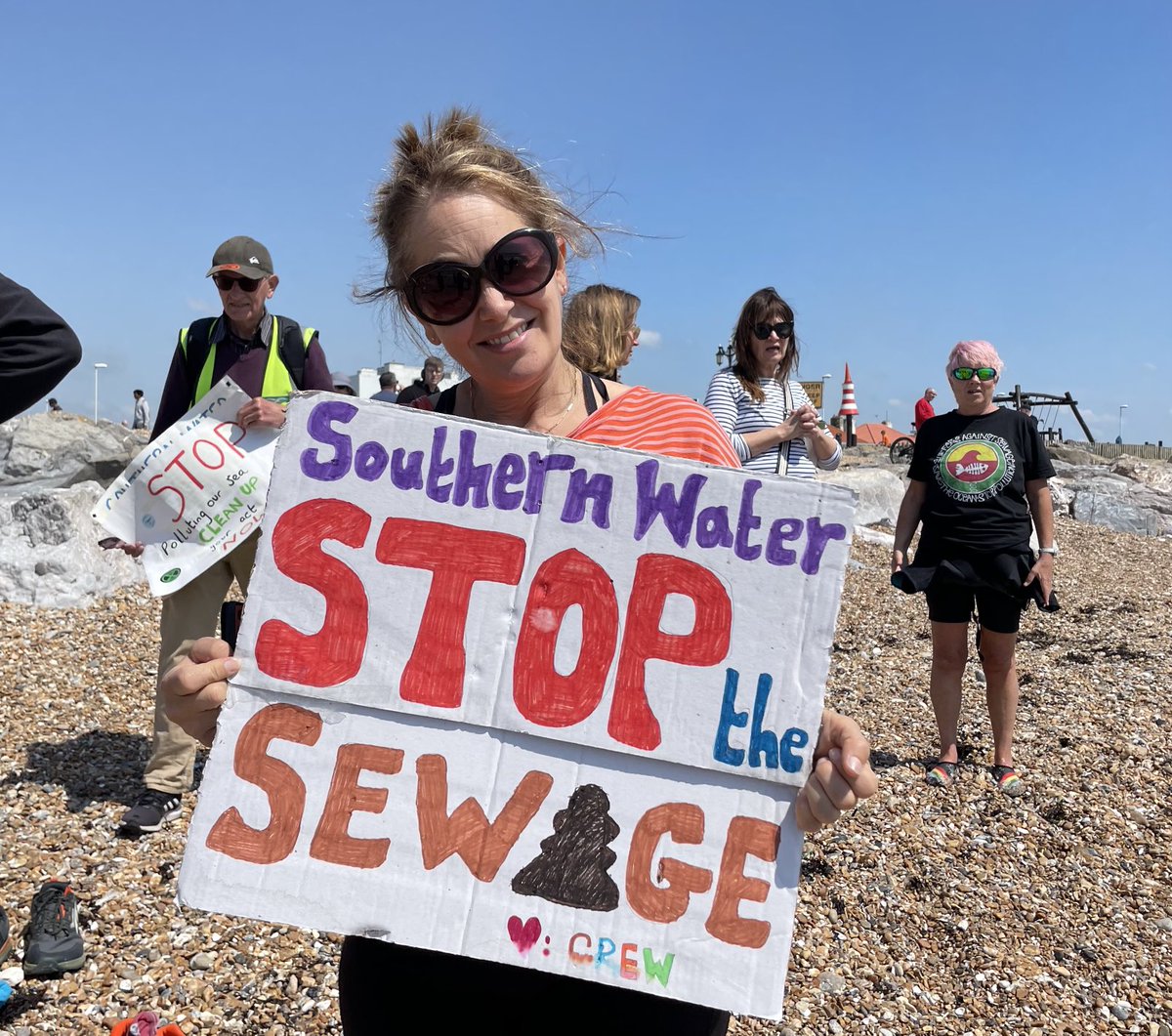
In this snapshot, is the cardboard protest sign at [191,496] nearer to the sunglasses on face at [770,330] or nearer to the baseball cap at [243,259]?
the baseball cap at [243,259]

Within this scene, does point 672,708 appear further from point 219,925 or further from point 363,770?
point 219,925

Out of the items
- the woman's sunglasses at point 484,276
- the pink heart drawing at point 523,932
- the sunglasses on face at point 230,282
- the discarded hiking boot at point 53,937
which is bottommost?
the discarded hiking boot at point 53,937

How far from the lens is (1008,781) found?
15.9 feet

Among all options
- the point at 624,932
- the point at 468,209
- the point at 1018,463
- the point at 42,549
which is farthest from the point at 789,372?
the point at 42,549

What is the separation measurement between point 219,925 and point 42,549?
221 inches

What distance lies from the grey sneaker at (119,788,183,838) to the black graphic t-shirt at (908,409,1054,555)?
399 centimetres

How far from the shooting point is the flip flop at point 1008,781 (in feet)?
15.7

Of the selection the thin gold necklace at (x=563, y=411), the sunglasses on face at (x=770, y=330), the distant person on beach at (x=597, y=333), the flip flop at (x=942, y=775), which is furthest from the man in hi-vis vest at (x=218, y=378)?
Answer: the flip flop at (x=942, y=775)

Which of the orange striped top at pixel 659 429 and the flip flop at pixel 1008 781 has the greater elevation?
the orange striped top at pixel 659 429

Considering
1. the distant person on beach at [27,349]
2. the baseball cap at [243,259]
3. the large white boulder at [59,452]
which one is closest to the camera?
the distant person on beach at [27,349]

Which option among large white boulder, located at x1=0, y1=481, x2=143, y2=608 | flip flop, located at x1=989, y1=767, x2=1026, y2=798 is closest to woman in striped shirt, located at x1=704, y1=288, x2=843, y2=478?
flip flop, located at x1=989, y1=767, x2=1026, y2=798

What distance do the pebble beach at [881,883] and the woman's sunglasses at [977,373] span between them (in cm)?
219

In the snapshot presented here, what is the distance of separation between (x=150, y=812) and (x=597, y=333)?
2945 millimetres

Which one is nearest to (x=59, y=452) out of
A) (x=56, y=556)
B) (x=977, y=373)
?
(x=56, y=556)
